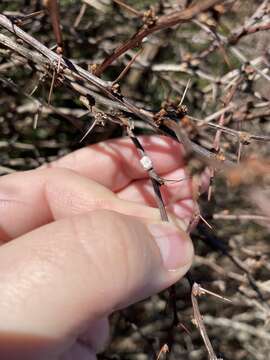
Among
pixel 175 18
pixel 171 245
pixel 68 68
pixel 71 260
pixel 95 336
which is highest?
pixel 175 18

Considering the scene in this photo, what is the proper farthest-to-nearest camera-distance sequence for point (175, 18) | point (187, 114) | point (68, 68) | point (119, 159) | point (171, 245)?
point (119, 159) → point (187, 114) → point (171, 245) → point (68, 68) → point (175, 18)

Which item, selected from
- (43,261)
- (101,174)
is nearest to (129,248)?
(43,261)

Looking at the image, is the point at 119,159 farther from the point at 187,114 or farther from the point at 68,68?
the point at 68,68

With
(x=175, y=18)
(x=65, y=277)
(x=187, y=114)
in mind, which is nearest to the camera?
(x=175, y=18)

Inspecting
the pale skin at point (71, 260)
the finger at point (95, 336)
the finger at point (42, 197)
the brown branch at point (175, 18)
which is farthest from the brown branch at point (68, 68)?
the finger at point (95, 336)

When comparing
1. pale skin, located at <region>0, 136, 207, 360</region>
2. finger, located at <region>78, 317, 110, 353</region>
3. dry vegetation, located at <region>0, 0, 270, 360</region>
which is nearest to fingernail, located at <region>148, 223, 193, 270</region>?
pale skin, located at <region>0, 136, 207, 360</region>

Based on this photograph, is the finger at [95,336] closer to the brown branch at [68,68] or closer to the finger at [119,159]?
the finger at [119,159]

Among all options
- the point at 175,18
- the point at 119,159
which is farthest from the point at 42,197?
the point at 175,18
